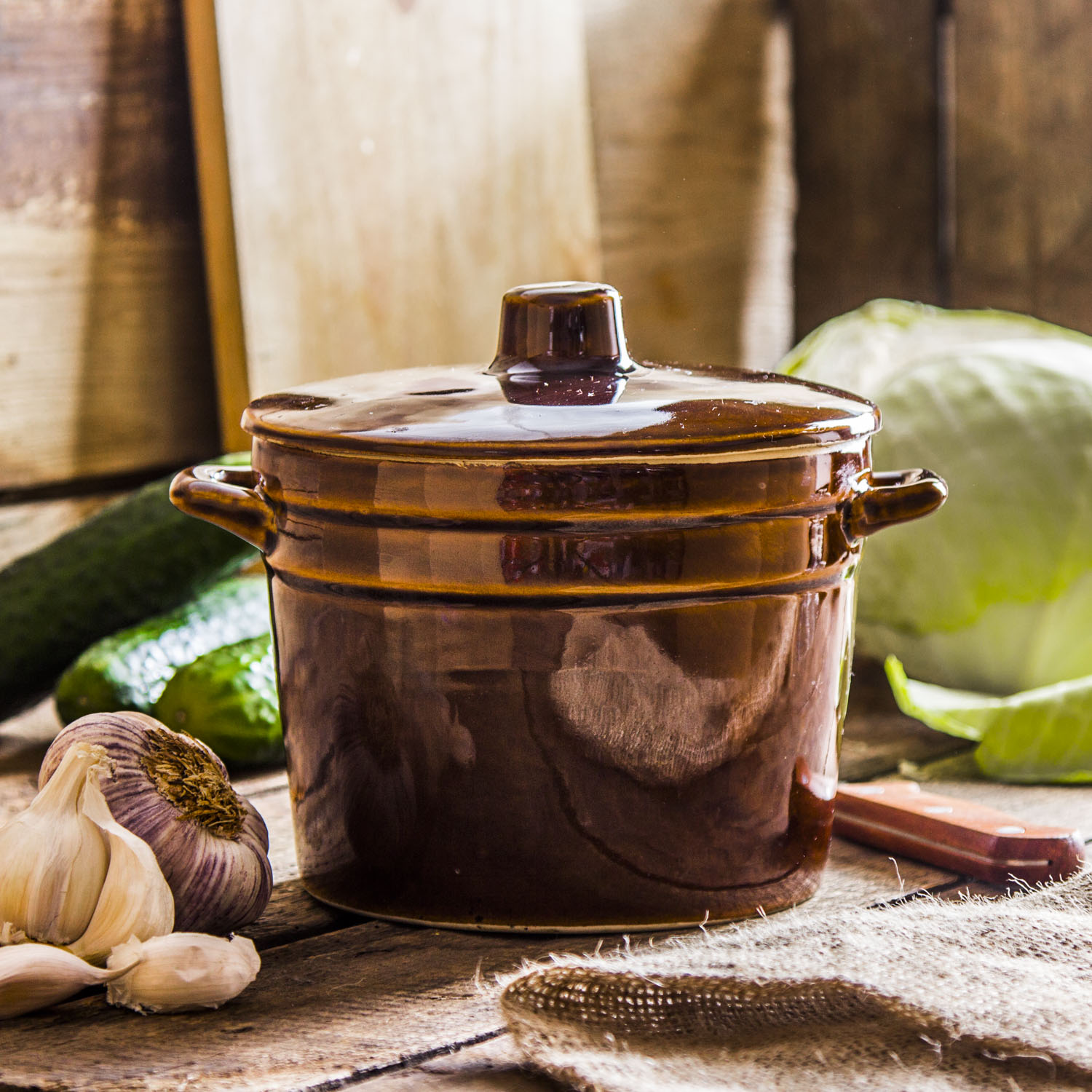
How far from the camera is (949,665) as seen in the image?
1234 millimetres

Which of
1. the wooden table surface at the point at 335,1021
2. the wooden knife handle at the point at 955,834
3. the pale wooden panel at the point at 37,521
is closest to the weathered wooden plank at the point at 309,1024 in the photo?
the wooden table surface at the point at 335,1021

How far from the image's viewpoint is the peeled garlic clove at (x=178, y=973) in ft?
2.27

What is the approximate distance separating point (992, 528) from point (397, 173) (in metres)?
0.85

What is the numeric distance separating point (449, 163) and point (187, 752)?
3.50ft

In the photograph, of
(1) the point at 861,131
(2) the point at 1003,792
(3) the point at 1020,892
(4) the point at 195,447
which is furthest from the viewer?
(1) the point at 861,131

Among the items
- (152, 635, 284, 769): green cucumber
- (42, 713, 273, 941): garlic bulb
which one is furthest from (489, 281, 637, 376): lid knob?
(152, 635, 284, 769): green cucumber

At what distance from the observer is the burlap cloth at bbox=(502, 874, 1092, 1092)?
610mm

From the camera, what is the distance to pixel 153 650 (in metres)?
1.21

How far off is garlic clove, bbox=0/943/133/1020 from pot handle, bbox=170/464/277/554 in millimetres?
255

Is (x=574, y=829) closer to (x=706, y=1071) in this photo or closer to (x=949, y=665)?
(x=706, y=1071)

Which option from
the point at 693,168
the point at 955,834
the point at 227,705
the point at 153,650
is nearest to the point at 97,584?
the point at 153,650

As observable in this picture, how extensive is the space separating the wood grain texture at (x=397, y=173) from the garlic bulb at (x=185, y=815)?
2.73ft

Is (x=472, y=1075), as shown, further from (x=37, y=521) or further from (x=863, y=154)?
(x=863, y=154)

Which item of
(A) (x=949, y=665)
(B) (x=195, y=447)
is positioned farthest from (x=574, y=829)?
(B) (x=195, y=447)
